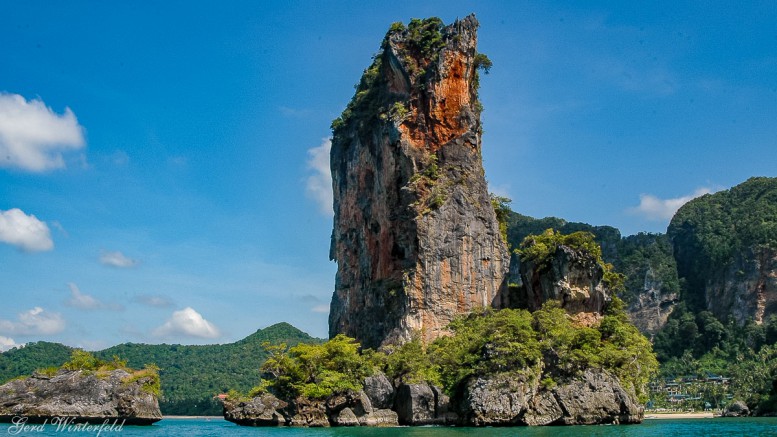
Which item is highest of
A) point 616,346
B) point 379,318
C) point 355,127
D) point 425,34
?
point 425,34

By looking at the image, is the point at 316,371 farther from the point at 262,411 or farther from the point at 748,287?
the point at 748,287

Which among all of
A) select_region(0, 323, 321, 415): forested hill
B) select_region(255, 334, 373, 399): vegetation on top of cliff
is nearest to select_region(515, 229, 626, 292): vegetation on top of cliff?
select_region(255, 334, 373, 399): vegetation on top of cliff

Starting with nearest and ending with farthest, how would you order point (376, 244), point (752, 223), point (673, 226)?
point (376, 244)
point (752, 223)
point (673, 226)

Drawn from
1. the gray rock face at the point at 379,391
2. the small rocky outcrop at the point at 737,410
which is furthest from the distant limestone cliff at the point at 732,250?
the gray rock face at the point at 379,391

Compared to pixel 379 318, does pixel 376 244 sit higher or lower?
higher

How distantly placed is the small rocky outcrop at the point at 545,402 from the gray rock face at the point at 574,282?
387 inches

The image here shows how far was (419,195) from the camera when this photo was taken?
2311 inches

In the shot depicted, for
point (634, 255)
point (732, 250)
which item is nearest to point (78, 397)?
point (732, 250)

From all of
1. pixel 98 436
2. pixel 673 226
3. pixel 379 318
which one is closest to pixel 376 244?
pixel 379 318

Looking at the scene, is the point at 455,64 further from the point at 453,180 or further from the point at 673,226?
the point at 673,226

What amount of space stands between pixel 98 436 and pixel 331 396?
47.2 feet

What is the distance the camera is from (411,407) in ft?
149

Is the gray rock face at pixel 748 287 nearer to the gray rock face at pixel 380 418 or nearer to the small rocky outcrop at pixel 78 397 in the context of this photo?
the gray rock face at pixel 380 418

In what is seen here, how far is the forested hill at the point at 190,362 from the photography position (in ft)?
293
